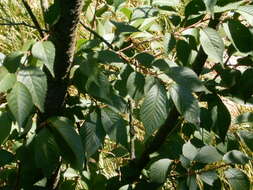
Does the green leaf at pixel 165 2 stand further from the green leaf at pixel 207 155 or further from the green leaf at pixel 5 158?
the green leaf at pixel 5 158

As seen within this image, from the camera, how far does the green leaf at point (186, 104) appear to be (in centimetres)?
80

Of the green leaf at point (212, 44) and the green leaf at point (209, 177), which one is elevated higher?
the green leaf at point (212, 44)

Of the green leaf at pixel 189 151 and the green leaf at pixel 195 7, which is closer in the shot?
A: the green leaf at pixel 195 7

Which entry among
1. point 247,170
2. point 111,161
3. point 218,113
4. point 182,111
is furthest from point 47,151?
point 247,170

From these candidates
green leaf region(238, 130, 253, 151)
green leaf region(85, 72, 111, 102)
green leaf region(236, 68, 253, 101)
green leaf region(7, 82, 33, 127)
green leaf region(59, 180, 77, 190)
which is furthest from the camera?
green leaf region(59, 180, 77, 190)

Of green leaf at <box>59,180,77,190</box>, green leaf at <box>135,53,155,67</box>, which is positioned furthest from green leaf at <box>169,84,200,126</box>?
green leaf at <box>59,180,77,190</box>

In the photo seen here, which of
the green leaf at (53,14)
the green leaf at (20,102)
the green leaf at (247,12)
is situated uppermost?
the green leaf at (53,14)

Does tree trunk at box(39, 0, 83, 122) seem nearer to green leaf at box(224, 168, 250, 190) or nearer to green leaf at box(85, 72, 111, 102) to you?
green leaf at box(85, 72, 111, 102)

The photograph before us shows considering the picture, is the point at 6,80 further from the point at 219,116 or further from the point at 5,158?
the point at 219,116

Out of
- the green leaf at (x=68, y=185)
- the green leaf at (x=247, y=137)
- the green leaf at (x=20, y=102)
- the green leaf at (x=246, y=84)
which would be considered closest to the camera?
the green leaf at (x=20, y=102)

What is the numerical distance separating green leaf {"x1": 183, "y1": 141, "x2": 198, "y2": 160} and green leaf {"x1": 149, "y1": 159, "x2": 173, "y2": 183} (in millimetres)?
41

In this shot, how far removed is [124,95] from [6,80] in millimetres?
256

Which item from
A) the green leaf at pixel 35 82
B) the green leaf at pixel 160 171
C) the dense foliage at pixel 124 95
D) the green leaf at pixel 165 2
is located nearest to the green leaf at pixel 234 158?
the dense foliage at pixel 124 95

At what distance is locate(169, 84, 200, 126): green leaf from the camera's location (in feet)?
2.62
